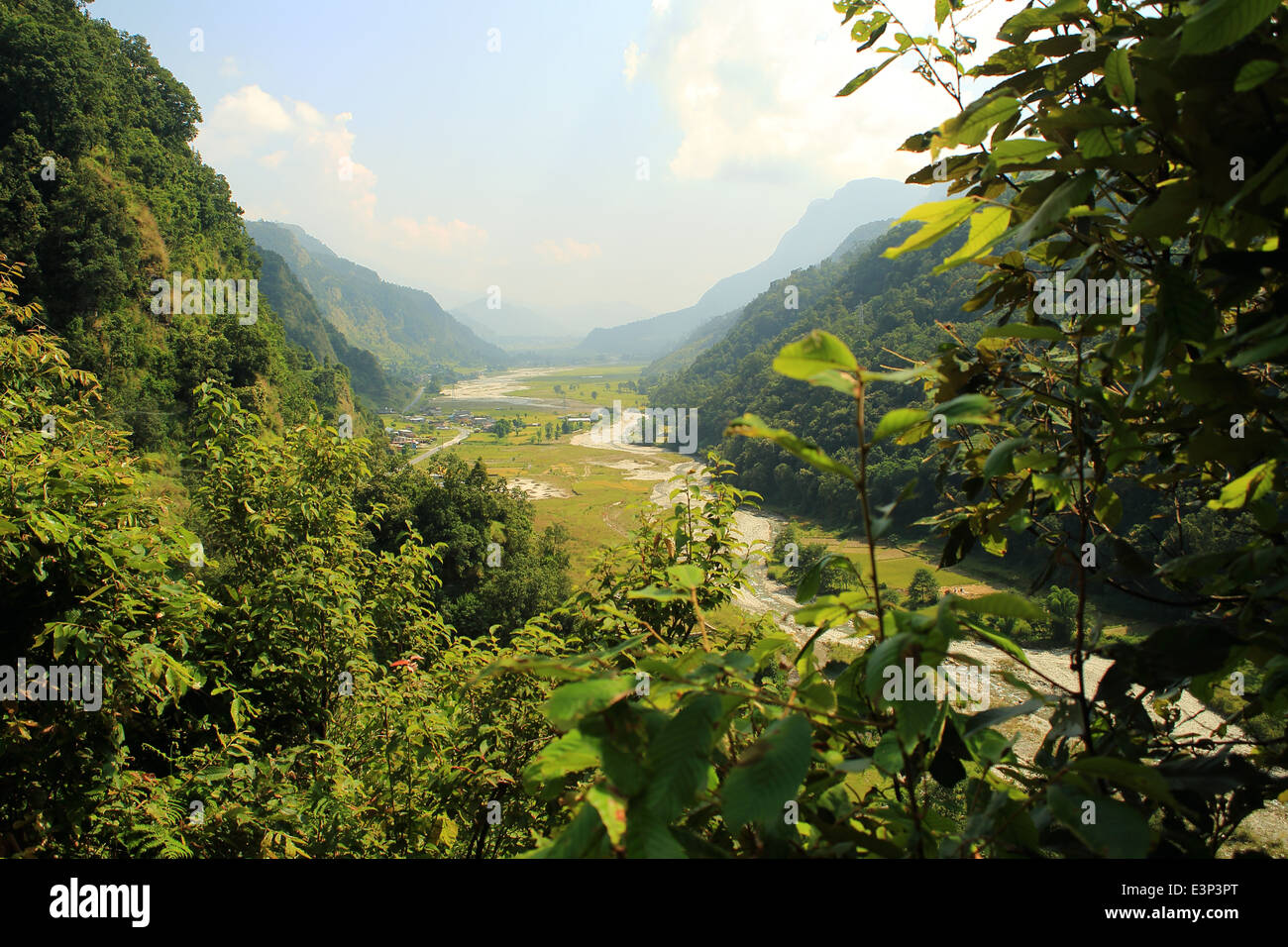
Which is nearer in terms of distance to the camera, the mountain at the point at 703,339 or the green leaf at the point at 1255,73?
the green leaf at the point at 1255,73

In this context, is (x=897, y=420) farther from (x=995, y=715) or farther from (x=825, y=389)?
(x=825, y=389)

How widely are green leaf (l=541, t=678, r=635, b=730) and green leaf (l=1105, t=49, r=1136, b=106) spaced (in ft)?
3.50

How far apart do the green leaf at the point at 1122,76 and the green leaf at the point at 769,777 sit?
3.22 feet

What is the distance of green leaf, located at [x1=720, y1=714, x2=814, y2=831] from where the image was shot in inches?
23.6

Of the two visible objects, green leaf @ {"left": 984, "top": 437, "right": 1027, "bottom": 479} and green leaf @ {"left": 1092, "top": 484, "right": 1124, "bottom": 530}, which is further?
green leaf @ {"left": 1092, "top": 484, "right": 1124, "bottom": 530}

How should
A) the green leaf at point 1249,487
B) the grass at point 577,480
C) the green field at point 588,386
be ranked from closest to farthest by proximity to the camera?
the green leaf at point 1249,487, the grass at point 577,480, the green field at point 588,386

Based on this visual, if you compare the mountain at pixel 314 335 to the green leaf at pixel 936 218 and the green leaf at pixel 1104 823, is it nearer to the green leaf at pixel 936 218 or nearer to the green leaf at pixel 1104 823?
the green leaf at pixel 936 218

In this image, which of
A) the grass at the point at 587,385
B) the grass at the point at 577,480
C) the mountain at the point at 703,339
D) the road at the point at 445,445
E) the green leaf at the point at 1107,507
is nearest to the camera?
the green leaf at the point at 1107,507

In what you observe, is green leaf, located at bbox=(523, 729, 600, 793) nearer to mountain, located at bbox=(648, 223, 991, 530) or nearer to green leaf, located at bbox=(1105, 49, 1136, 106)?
green leaf, located at bbox=(1105, 49, 1136, 106)

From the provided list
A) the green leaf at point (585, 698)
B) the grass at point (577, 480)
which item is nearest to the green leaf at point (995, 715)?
the green leaf at point (585, 698)

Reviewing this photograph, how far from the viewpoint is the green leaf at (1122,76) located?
0.86 m

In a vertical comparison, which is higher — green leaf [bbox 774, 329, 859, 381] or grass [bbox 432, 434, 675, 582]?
green leaf [bbox 774, 329, 859, 381]

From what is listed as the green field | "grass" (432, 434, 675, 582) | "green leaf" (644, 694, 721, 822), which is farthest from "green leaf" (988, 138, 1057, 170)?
the green field
